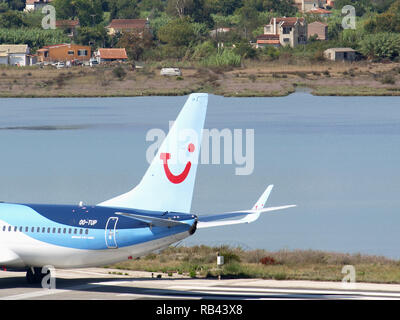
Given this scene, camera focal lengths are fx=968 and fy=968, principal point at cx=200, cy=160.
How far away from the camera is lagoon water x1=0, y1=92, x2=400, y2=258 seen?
75812 millimetres

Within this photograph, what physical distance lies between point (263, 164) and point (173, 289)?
61582mm

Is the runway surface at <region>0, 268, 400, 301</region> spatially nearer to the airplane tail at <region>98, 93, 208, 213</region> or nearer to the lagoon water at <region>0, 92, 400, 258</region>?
the airplane tail at <region>98, 93, 208, 213</region>

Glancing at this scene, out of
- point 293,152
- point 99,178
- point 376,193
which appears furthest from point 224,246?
point 293,152

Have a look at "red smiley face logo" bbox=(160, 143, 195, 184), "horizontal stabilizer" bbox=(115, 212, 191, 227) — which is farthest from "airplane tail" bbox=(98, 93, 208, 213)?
"horizontal stabilizer" bbox=(115, 212, 191, 227)

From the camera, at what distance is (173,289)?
47719 millimetres

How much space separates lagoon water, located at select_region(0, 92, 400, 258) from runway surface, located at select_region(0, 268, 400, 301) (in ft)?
57.6

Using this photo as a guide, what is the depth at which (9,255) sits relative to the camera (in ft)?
156

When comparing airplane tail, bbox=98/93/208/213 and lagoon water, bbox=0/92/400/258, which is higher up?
airplane tail, bbox=98/93/208/213

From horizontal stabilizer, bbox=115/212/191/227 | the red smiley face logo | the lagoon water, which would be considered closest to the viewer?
horizontal stabilizer, bbox=115/212/191/227

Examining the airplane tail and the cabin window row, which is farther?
the cabin window row

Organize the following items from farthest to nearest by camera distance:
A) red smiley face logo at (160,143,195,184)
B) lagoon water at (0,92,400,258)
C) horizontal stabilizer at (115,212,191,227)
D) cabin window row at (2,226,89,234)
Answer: lagoon water at (0,92,400,258)
cabin window row at (2,226,89,234)
red smiley face logo at (160,143,195,184)
horizontal stabilizer at (115,212,191,227)

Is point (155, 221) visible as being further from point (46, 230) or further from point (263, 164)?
point (263, 164)

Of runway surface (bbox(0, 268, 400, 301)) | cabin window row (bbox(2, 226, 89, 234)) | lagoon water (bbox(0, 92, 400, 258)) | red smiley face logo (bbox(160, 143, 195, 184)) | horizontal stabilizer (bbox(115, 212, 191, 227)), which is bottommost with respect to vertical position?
lagoon water (bbox(0, 92, 400, 258))

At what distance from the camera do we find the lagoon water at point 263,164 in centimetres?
7581
